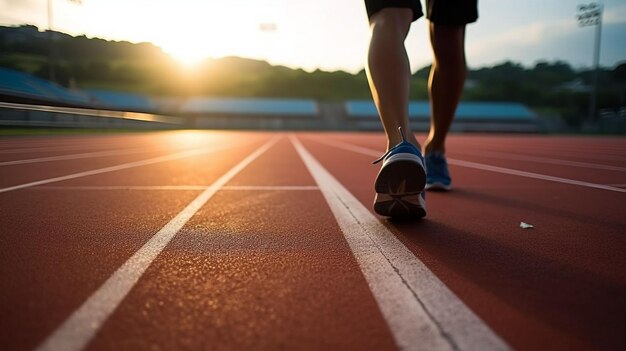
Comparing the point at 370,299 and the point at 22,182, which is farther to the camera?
the point at 22,182

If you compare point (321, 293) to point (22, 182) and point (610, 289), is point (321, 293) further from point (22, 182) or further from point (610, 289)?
point (22, 182)

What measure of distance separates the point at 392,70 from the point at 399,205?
0.63 meters

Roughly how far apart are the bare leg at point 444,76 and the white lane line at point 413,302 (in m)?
1.42

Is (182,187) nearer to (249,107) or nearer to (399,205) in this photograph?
(399,205)

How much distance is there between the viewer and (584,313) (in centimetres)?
92

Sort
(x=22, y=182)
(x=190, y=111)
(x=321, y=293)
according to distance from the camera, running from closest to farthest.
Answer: (x=321, y=293) < (x=22, y=182) < (x=190, y=111)

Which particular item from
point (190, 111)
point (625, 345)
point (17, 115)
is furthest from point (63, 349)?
point (190, 111)

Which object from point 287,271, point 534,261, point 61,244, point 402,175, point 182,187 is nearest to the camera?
point 287,271

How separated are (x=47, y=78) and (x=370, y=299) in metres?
27.5

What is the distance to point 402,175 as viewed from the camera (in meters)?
1.64

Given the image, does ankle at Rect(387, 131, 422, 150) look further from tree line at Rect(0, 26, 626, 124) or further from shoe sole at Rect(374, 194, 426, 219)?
tree line at Rect(0, 26, 626, 124)

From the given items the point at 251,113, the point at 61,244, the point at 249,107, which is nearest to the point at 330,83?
the point at 249,107

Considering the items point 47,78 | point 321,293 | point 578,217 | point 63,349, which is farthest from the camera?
point 47,78

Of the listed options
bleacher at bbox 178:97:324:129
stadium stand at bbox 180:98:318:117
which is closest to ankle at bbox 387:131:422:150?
bleacher at bbox 178:97:324:129
